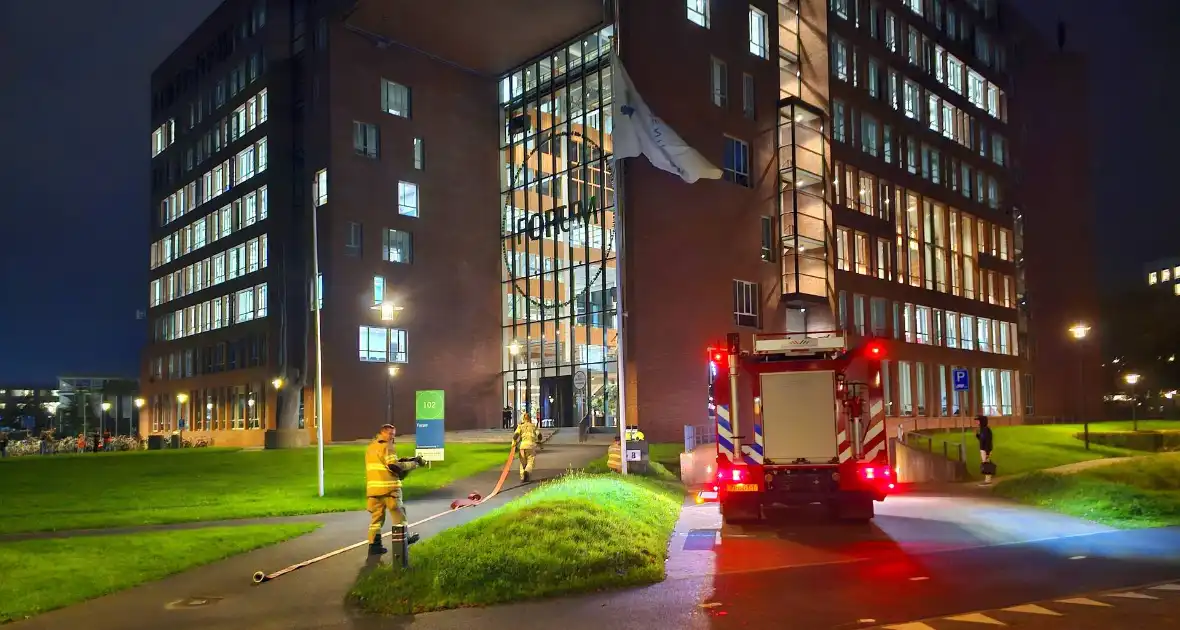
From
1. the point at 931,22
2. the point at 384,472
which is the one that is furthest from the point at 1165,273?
the point at 384,472

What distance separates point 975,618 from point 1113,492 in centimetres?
1051

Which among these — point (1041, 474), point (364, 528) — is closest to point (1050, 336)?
point (1041, 474)

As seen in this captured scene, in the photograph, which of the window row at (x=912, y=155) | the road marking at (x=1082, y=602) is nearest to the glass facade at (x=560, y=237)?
the window row at (x=912, y=155)

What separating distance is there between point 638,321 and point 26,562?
2914 cm

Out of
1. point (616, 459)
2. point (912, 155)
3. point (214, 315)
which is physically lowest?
point (616, 459)

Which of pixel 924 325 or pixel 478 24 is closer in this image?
pixel 478 24

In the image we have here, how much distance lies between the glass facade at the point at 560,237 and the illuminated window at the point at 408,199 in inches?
219

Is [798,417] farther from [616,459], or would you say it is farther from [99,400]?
[99,400]

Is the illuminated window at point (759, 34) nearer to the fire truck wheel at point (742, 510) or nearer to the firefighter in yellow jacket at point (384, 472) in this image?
the fire truck wheel at point (742, 510)

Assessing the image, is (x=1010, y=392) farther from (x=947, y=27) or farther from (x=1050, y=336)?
(x=947, y=27)

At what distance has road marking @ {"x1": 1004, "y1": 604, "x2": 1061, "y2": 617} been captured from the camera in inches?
350

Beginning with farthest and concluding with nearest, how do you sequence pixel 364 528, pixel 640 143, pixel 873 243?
pixel 873 243, pixel 640 143, pixel 364 528

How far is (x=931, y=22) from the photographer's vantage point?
57.5m

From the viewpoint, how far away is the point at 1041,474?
20438 mm
